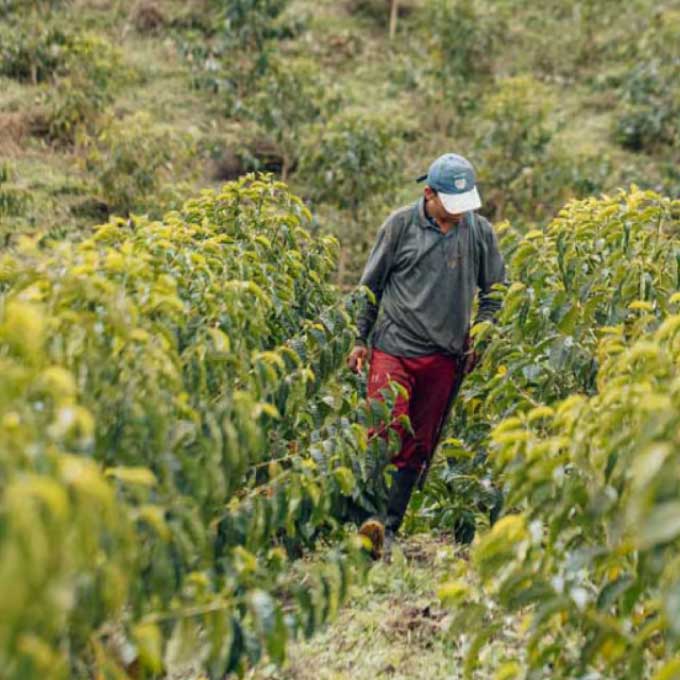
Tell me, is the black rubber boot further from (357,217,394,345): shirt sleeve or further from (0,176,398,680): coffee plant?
(0,176,398,680): coffee plant

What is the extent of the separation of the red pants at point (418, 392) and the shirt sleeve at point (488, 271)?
239mm

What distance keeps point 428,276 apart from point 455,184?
1.25 ft

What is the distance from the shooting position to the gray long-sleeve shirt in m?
4.32

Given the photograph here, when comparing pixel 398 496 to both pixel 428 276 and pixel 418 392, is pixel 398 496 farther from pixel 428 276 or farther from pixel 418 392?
pixel 428 276

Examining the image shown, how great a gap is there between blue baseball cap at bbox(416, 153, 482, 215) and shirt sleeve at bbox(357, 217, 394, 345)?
0.26m

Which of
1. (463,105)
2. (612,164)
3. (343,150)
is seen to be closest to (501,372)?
(343,150)

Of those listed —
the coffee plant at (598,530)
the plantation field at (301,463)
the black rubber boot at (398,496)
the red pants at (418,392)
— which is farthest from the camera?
the black rubber boot at (398,496)

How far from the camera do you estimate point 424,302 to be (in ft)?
14.2

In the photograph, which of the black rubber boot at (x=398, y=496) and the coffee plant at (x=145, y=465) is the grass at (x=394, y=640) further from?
the coffee plant at (x=145, y=465)

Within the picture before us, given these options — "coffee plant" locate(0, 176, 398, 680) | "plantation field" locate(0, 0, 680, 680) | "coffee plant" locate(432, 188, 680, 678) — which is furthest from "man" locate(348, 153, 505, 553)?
"coffee plant" locate(432, 188, 680, 678)

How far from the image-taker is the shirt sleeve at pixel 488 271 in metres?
4.40

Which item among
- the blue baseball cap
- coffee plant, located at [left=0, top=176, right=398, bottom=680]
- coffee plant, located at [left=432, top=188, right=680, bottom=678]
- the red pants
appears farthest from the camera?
the red pants

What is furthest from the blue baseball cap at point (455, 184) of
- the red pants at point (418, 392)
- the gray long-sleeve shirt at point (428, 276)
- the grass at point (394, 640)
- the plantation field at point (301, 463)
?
the grass at point (394, 640)

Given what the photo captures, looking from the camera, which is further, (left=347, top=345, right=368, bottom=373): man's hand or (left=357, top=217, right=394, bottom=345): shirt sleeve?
(left=347, top=345, right=368, bottom=373): man's hand
